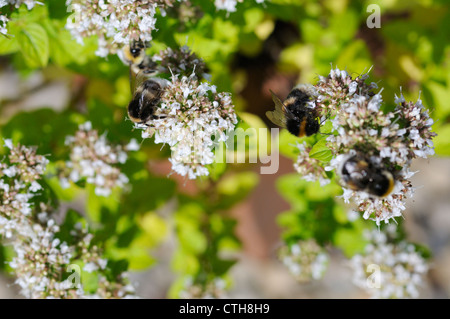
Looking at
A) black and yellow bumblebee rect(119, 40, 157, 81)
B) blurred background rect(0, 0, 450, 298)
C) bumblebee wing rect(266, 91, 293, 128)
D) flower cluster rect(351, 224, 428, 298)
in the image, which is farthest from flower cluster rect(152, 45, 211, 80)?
flower cluster rect(351, 224, 428, 298)

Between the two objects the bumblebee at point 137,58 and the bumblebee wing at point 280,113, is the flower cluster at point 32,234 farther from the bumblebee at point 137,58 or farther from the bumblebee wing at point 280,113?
the bumblebee wing at point 280,113

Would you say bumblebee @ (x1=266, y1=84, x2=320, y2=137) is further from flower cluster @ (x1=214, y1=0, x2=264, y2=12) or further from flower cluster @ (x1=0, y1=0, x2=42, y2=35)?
flower cluster @ (x1=0, y1=0, x2=42, y2=35)

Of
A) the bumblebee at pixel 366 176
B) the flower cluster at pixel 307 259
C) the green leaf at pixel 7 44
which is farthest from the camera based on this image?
the flower cluster at pixel 307 259

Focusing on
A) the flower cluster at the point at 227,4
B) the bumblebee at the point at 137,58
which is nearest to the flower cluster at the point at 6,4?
the bumblebee at the point at 137,58

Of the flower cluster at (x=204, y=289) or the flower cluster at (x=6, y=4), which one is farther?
the flower cluster at (x=204, y=289)

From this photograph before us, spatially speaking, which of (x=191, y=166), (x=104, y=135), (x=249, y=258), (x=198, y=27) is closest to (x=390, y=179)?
(x=191, y=166)

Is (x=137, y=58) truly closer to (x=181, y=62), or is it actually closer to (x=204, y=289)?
(x=181, y=62)
